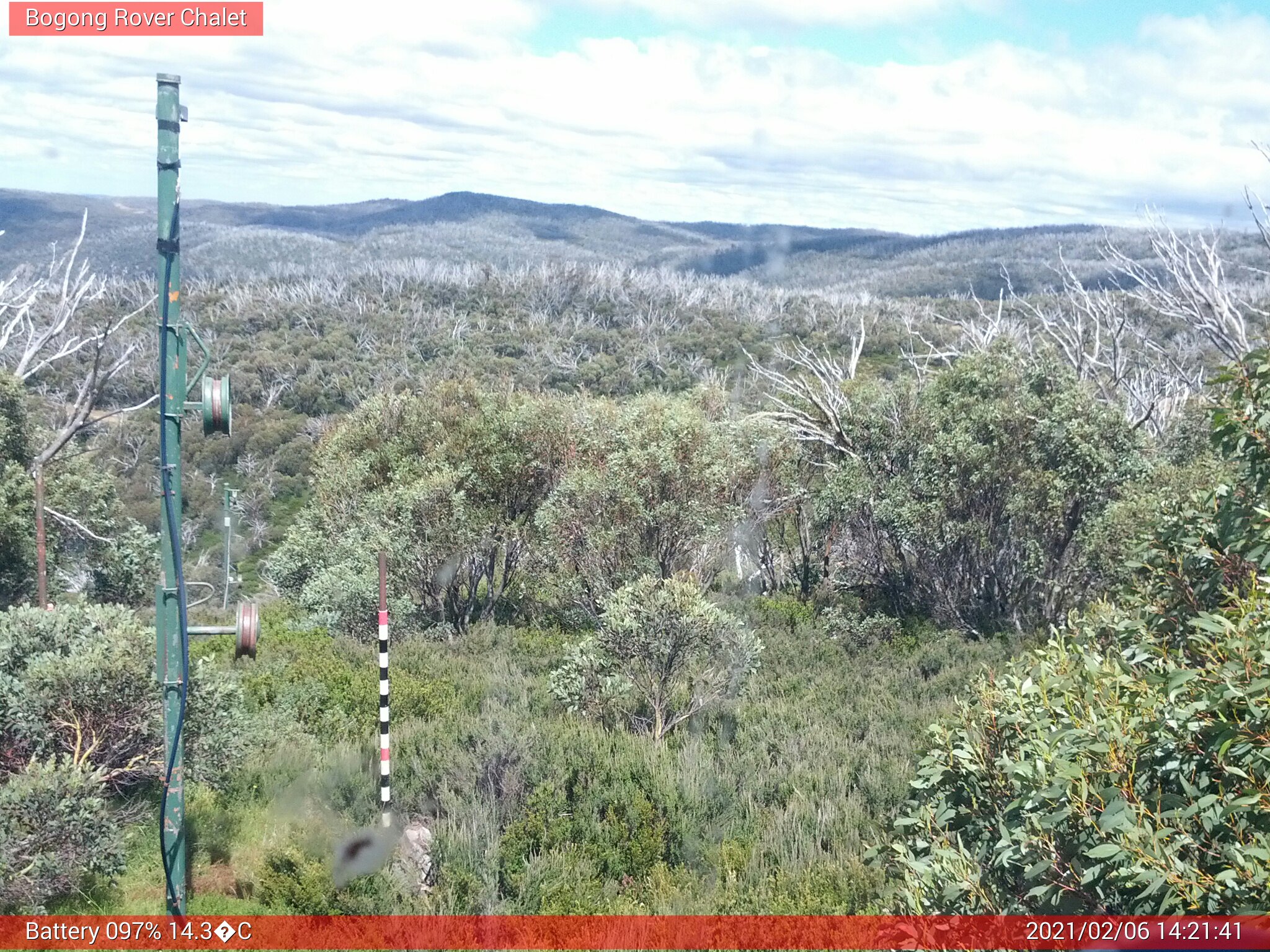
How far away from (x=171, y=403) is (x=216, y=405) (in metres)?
0.21

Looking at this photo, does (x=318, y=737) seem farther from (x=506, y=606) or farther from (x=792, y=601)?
(x=792, y=601)

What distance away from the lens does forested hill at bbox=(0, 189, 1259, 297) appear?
75438 mm

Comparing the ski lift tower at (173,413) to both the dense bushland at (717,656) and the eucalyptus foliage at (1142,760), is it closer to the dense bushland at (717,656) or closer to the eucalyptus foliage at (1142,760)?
the dense bushland at (717,656)

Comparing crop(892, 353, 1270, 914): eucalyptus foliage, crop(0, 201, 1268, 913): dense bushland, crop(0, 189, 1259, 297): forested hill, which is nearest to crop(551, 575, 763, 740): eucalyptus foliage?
crop(0, 201, 1268, 913): dense bushland

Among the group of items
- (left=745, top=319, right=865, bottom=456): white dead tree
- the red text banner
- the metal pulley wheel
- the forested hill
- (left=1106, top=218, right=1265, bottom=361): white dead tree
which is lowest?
the red text banner

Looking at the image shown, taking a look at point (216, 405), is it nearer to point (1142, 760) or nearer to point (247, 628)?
point (247, 628)

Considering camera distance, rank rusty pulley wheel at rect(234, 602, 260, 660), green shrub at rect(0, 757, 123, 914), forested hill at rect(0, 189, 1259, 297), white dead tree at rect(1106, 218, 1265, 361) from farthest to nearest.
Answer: forested hill at rect(0, 189, 1259, 297), white dead tree at rect(1106, 218, 1265, 361), green shrub at rect(0, 757, 123, 914), rusty pulley wheel at rect(234, 602, 260, 660)

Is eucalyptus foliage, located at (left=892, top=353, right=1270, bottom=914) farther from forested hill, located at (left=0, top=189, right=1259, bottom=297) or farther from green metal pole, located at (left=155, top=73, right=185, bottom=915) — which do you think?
forested hill, located at (left=0, top=189, right=1259, bottom=297)

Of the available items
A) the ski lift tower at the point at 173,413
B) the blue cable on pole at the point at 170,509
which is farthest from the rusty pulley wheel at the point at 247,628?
the blue cable on pole at the point at 170,509

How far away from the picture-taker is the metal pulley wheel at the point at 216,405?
4.80m

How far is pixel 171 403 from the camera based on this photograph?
4840mm

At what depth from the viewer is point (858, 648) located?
45.8 feet

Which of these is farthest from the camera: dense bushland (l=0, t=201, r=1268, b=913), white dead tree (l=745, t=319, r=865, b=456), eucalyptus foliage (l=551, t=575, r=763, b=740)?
white dead tree (l=745, t=319, r=865, b=456)

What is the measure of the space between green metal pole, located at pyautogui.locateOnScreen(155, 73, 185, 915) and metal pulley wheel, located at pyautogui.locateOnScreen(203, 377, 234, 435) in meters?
0.12
